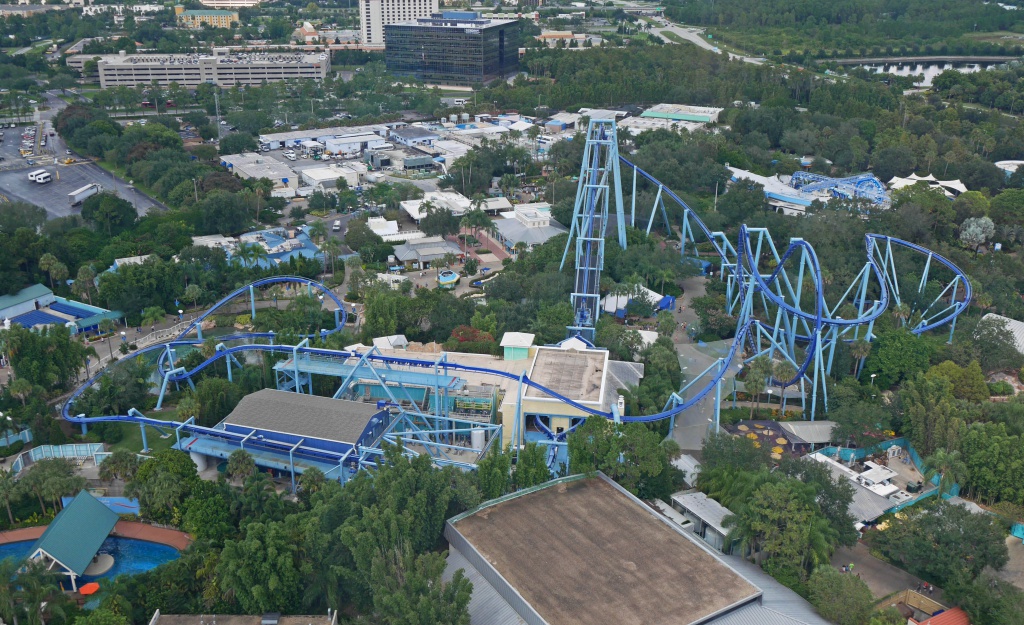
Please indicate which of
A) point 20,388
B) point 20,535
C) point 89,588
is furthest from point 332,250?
point 89,588

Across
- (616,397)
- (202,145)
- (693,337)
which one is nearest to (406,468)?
(616,397)

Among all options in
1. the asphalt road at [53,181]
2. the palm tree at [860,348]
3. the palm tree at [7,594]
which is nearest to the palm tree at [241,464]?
the palm tree at [7,594]

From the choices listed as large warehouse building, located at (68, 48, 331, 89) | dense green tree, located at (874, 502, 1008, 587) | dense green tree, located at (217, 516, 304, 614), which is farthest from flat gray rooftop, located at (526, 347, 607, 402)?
large warehouse building, located at (68, 48, 331, 89)

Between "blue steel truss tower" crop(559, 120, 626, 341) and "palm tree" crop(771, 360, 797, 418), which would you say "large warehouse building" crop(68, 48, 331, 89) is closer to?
"blue steel truss tower" crop(559, 120, 626, 341)

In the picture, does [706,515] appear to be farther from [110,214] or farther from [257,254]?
[110,214]

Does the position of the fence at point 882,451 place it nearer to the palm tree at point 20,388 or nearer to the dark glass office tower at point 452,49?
the palm tree at point 20,388

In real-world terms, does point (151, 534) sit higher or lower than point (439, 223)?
lower
